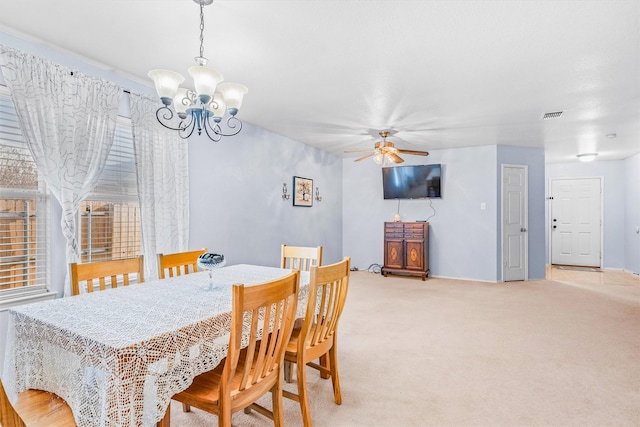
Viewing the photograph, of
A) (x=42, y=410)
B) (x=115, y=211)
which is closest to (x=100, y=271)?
(x=42, y=410)

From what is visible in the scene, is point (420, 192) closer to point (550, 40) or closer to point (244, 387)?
point (550, 40)

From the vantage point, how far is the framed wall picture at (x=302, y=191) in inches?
212

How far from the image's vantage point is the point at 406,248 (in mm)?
5895

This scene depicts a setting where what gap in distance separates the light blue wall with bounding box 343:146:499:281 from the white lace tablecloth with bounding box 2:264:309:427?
5098 millimetres

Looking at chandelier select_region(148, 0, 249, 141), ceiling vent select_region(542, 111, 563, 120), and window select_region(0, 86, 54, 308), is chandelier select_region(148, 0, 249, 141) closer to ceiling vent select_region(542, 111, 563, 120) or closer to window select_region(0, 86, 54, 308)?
window select_region(0, 86, 54, 308)

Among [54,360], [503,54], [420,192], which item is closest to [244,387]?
[54,360]

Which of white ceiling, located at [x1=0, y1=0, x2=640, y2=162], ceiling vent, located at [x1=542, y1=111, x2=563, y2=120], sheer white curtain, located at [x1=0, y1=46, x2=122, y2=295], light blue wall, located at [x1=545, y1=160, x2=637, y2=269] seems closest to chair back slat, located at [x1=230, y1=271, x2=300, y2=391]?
white ceiling, located at [x1=0, y1=0, x2=640, y2=162]

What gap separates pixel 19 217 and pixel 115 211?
67 cm

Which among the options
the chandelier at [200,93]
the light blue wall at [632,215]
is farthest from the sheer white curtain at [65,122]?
the light blue wall at [632,215]

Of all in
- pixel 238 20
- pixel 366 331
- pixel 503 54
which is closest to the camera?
pixel 238 20

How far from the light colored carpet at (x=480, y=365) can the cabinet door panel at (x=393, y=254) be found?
55.9 inches

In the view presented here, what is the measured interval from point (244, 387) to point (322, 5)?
79.6 inches

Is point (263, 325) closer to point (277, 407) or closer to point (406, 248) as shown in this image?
point (277, 407)

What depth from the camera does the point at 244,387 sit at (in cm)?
140
